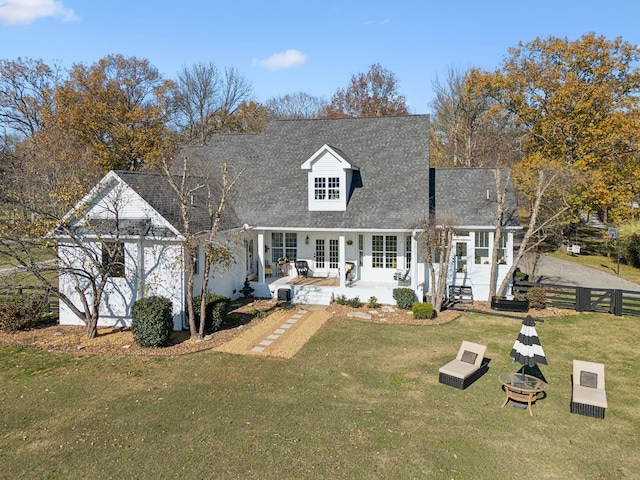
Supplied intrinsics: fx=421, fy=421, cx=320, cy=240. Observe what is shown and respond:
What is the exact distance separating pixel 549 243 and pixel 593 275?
47.0 ft

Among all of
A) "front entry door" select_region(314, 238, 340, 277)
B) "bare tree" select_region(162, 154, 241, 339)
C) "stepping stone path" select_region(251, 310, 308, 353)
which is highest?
"bare tree" select_region(162, 154, 241, 339)

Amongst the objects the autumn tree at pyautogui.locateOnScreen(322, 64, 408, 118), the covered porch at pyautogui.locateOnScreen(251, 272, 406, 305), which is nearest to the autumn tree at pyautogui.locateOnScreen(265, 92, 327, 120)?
the autumn tree at pyautogui.locateOnScreen(322, 64, 408, 118)

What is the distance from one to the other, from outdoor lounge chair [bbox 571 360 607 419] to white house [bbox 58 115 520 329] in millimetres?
8858

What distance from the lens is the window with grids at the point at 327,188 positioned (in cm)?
2098

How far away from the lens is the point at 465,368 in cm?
1132

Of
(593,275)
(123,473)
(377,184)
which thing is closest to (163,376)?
(123,473)

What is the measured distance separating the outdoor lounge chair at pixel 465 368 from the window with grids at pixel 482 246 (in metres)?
9.35

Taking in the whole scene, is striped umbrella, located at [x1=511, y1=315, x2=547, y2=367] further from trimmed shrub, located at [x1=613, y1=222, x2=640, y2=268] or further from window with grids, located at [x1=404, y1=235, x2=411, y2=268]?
trimmed shrub, located at [x1=613, y1=222, x2=640, y2=268]

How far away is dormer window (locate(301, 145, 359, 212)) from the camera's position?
2067 cm

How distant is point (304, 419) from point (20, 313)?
509 inches

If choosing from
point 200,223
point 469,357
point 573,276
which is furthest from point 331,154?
point 573,276

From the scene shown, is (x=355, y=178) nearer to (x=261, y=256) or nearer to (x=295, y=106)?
(x=261, y=256)

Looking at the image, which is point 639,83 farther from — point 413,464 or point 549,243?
point 413,464

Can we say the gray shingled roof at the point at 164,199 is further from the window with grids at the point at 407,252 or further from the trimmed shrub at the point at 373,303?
the window with grids at the point at 407,252
